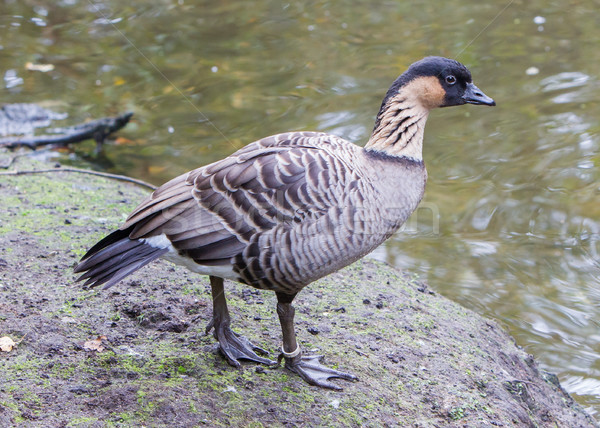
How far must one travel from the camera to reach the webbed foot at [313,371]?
14.9 ft

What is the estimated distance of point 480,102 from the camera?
5.00 metres

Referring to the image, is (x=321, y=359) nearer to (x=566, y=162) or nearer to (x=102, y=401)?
(x=102, y=401)

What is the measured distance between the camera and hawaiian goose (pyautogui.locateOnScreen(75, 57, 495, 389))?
420 cm

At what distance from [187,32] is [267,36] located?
5.11ft

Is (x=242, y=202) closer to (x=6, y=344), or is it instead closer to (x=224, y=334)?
(x=224, y=334)

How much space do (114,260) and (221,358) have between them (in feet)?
3.49

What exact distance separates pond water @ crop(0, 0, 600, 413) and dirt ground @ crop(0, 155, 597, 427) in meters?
1.22

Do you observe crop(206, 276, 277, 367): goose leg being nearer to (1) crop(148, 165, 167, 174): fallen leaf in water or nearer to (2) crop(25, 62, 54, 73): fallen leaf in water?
(1) crop(148, 165, 167, 174): fallen leaf in water

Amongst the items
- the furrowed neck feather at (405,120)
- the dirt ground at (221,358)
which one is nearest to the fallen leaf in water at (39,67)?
the dirt ground at (221,358)

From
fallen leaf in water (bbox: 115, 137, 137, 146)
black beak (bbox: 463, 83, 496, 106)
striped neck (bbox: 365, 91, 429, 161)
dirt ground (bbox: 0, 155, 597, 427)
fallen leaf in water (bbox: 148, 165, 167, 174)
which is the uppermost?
black beak (bbox: 463, 83, 496, 106)

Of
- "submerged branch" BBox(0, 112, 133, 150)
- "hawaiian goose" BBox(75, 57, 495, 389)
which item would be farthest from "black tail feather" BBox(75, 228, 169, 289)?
"submerged branch" BBox(0, 112, 133, 150)

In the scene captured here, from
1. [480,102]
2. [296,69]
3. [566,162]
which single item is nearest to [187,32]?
[296,69]

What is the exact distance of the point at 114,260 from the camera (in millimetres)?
4230

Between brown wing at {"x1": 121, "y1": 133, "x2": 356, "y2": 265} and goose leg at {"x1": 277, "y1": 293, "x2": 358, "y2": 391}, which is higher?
brown wing at {"x1": 121, "y1": 133, "x2": 356, "y2": 265}
